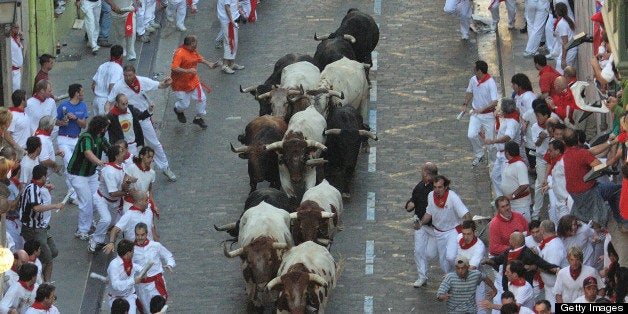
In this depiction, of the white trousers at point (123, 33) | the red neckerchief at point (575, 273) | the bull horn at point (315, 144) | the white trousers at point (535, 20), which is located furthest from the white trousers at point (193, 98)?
the red neckerchief at point (575, 273)

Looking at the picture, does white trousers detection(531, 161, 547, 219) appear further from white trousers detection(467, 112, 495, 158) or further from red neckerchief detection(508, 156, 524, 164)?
white trousers detection(467, 112, 495, 158)

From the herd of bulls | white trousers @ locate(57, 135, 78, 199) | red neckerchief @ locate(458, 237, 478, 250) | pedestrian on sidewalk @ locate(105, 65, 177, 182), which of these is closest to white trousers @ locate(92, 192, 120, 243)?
white trousers @ locate(57, 135, 78, 199)

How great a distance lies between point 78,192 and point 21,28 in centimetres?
567

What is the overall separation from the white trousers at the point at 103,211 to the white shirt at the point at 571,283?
23.7 ft

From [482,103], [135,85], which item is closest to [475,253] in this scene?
[482,103]

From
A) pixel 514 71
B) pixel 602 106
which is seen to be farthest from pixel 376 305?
pixel 514 71

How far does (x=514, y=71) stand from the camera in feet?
105

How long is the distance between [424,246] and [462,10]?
9.73 m

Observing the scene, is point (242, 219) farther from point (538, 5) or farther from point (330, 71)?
point (538, 5)

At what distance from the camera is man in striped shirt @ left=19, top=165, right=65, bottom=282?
24.0 m

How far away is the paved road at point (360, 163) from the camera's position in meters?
25.5

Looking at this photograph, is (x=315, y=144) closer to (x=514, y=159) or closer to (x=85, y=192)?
(x=514, y=159)

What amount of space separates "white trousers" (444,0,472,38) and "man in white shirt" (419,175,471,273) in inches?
382

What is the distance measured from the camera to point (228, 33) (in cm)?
3272
